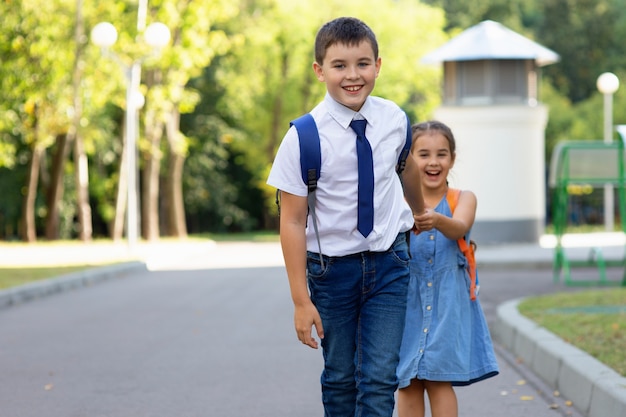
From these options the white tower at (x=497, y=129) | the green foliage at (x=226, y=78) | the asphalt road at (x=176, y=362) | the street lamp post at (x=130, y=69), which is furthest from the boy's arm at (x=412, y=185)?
the green foliage at (x=226, y=78)

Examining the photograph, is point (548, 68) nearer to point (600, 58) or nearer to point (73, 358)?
point (600, 58)

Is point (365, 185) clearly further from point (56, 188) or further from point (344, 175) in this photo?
point (56, 188)

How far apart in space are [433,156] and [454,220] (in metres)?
0.35

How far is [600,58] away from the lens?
213ft

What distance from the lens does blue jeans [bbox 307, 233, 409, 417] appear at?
447 centimetres

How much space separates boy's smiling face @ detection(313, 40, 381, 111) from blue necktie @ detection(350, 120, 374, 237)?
5.0 inches

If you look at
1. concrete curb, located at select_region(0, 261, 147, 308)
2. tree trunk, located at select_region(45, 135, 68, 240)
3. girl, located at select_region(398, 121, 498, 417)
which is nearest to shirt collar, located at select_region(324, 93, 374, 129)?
girl, located at select_region(398, 121, 498, 417)

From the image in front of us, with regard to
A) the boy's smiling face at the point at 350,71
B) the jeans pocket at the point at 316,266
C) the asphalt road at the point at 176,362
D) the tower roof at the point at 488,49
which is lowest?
the asphalt road at the point at 176,362

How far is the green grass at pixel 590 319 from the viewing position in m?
8.10

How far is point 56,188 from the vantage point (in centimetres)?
3675

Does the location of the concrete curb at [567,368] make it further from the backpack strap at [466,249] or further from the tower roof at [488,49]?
the tower roof at [488,49]

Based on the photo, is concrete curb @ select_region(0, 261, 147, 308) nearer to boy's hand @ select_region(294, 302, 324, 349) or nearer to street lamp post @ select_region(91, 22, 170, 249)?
street lamp post @ select_region(91, 22, 170, 249)

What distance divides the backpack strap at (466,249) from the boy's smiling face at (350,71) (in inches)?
46.5

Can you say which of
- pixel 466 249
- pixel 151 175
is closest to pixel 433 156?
pixel 466 249
